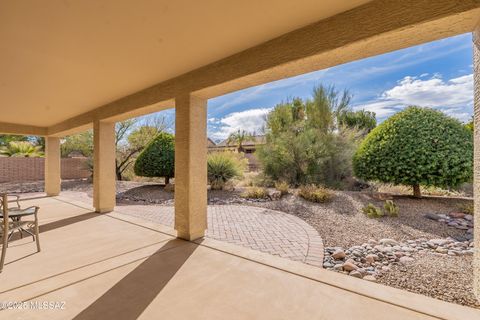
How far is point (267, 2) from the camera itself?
1.91 metres

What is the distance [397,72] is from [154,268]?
14511 mm

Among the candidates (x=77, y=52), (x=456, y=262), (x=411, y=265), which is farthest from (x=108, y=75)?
(x=456, y=262)

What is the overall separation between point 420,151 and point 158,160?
8.73m

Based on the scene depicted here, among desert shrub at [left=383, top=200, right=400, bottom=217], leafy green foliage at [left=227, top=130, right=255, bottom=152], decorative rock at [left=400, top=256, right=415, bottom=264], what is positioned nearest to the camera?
decorative rock at [left=400, top=256, right=415, bottom=264]

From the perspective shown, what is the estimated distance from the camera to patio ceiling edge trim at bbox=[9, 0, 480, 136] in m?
1.75

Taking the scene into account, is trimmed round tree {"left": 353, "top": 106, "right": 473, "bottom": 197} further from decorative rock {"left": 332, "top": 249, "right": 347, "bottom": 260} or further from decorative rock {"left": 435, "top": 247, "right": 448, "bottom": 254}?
decorative rock {"left": 332, "top": 249, "right": 347, "bottom": 260}

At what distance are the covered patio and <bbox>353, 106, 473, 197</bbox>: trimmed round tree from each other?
4.41 metres

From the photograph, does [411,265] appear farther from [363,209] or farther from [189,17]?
[189,17]

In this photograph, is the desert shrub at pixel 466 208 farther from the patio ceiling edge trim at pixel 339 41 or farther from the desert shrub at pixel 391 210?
the patio ceiling edge trim at pixel 339 41

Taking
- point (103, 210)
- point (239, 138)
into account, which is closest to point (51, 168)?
point (103, 210)

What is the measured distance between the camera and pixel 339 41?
2.10m

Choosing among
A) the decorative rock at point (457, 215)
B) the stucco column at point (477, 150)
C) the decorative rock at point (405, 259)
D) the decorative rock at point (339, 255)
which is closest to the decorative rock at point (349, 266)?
the decorative rock at point (339, 255)

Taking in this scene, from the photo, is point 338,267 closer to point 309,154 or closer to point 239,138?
point 309,154

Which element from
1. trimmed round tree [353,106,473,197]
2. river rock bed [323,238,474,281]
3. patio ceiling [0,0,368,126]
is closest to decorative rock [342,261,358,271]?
river rock bed [323,238,474,281]
